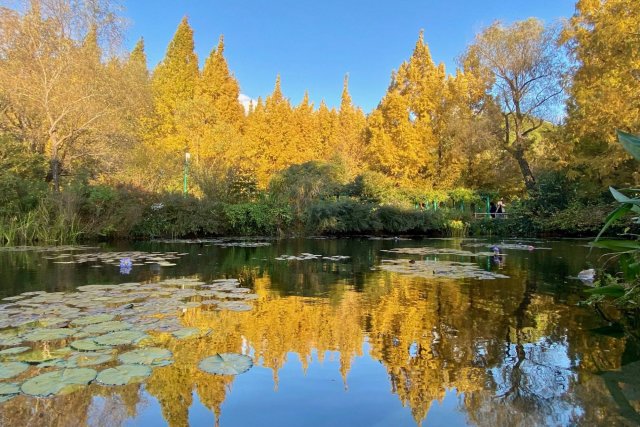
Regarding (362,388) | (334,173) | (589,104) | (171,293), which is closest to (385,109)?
(334,173)

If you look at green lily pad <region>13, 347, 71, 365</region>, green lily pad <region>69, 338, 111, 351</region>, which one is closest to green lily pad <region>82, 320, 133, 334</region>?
green lily pad <region>69, 338, 111, 351</region>

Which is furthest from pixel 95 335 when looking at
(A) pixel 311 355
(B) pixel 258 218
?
(B) pixel 258 218

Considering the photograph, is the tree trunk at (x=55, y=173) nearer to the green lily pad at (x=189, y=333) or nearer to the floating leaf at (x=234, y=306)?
the floating leaf at (x=234, y=306)

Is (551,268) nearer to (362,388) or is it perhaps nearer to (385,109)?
(362,388)

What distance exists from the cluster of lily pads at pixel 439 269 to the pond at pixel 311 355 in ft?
2.30

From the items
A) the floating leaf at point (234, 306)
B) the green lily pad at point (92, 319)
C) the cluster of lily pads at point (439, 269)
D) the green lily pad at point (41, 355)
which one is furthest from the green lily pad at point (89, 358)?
the cluster of lily pads at point (439, 269)

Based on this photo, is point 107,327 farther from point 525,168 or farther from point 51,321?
point 525,168

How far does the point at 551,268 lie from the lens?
745cm

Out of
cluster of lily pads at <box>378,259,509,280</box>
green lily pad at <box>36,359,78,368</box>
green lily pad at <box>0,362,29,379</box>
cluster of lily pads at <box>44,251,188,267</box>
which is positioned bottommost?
green lily pad at <box>36,359,78,368</box>

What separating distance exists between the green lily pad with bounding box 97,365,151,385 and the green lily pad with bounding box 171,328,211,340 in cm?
64

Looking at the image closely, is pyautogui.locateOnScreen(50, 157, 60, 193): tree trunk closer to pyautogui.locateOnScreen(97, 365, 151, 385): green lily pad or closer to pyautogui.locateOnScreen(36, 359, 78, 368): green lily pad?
pyautogui.locateOnScreen(36, 359, 78, 368): green lily pad

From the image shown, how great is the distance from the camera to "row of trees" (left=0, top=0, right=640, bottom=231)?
13711mm

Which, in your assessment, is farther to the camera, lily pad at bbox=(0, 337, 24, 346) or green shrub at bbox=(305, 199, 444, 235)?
green shrub at bbox=(305, 199, 444, 235)

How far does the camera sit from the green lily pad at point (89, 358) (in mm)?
2655
